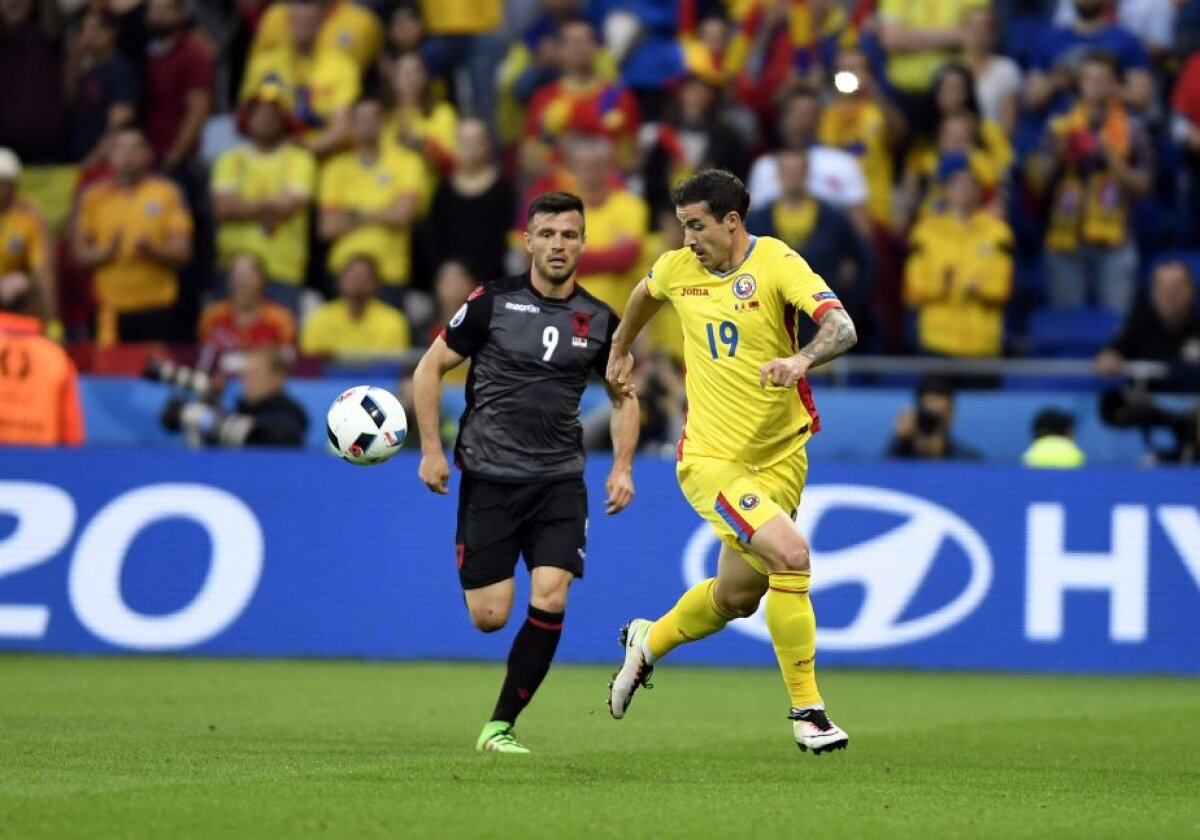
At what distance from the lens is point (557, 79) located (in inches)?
690

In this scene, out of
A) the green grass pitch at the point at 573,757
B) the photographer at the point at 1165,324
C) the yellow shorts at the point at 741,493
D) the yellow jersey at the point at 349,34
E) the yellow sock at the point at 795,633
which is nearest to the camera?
the green grass pitch at the point at 573,757

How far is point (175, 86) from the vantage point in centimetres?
1838

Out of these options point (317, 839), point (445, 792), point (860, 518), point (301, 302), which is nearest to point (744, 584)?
point (445, 792)

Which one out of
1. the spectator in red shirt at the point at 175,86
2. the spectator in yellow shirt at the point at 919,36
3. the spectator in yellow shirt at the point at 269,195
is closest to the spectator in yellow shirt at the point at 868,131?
the spectator in yellow shirt at the point at 919,36

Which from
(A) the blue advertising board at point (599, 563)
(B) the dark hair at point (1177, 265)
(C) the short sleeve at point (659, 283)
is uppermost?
(C) the short sleeve at point (659, 283)

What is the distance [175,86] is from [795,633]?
11.2m

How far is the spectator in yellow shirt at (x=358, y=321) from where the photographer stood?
54.1 feet

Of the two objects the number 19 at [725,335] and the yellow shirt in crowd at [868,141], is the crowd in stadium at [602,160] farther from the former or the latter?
the number 19 at [725,335]

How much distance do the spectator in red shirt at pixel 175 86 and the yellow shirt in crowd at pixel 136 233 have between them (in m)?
1.04

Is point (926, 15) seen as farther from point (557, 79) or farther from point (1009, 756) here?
point (1009, 756)

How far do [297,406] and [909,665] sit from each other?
15.4ft

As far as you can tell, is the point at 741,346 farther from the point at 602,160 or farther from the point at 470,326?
the point at 602,160

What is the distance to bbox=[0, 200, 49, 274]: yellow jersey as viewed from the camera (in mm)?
16656

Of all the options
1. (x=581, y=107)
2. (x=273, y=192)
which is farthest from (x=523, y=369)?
(x=273, y=192)
